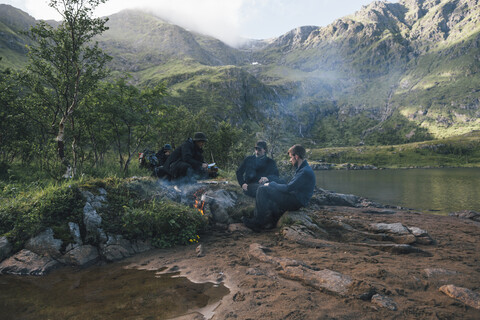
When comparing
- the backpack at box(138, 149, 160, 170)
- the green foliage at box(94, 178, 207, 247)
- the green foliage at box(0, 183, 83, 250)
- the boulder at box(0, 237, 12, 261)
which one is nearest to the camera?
the boulder at box(0, 237, 12, 261)

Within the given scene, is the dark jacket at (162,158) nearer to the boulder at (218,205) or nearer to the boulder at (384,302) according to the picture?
the boulder at (218,205)

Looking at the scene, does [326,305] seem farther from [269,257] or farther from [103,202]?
[103,202]

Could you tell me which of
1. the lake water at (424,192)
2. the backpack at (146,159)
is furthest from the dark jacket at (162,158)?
the lake water at (424,192)

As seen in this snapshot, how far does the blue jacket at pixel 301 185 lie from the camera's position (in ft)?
25.8

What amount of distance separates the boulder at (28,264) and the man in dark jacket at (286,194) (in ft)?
19.2

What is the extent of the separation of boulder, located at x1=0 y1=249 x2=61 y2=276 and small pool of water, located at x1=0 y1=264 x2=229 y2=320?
0.18 metres

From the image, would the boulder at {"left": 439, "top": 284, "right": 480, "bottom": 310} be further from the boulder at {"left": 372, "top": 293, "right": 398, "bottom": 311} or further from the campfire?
the campfire

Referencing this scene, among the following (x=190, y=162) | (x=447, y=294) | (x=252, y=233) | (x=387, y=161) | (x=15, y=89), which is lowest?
(x=387, y=161)

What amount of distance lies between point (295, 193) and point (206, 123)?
42.1 m

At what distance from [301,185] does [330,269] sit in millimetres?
3238

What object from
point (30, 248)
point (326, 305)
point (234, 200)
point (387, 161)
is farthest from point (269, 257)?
point (387, 161)

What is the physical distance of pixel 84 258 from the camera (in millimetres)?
6148

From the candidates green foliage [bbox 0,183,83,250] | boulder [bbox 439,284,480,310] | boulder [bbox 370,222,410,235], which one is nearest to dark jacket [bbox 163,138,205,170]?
green foliage [bbox 0,183,83,250]

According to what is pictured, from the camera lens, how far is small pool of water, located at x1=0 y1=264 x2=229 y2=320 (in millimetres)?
3904
